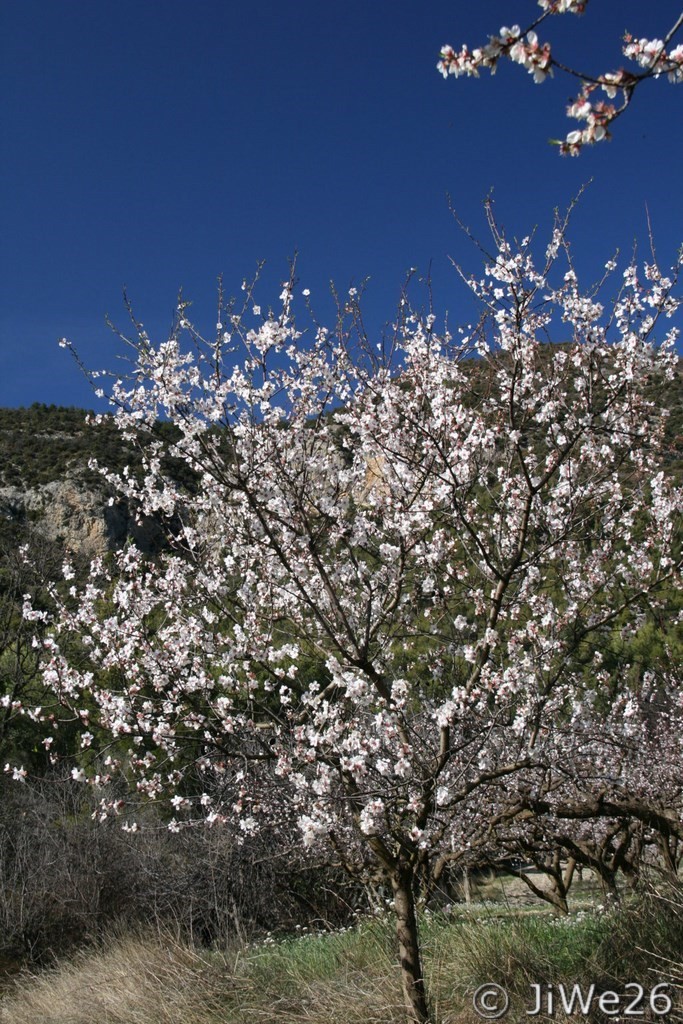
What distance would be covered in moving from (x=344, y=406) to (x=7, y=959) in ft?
26.1

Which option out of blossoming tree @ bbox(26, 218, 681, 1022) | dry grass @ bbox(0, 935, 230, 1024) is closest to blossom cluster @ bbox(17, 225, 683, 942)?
blossoming tree @ bbox(26, 218, 681, 1022)

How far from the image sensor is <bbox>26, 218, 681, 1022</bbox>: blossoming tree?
405cm

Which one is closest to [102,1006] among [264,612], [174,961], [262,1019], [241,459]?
[174,961]

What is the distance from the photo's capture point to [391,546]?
497 cm

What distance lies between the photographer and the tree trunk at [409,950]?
3873mm

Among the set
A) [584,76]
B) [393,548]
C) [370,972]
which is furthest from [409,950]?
[584,76]

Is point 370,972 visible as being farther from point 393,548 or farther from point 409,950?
point 393,548

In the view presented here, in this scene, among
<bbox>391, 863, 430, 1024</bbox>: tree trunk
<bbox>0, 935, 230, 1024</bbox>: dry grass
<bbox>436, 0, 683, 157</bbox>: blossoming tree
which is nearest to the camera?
<bbox>436, 0, 683, 157</bbox>: blossoming tree

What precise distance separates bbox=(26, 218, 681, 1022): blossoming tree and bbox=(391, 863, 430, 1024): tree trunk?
0.01 meters

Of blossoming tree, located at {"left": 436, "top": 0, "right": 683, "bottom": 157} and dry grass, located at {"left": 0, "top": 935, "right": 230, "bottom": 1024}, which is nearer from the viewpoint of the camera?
blossoming tree, located at {"left": 436, "top": 0, "right": 683, "bottom": 157}

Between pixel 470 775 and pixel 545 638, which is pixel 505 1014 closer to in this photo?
pixel 545 638

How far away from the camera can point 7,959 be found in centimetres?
875

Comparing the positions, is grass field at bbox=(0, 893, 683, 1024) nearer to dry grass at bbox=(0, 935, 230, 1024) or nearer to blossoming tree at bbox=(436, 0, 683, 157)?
dry grass at bbox=(0, 935, 230, 1024)

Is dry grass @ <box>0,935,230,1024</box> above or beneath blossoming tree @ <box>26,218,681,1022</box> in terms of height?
beneath
